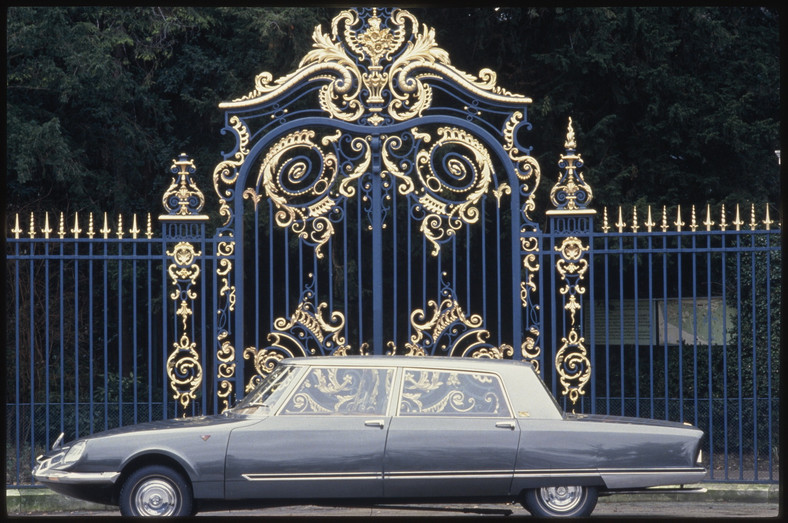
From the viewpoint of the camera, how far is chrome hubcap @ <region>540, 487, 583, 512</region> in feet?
29.1

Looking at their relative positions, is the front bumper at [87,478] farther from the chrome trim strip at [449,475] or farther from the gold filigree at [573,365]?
the gold filigree at [573,365]

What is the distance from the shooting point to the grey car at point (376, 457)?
8.68 m

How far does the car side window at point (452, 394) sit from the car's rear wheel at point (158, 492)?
1743mm

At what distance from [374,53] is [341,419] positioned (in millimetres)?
3855

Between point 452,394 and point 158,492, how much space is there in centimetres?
233

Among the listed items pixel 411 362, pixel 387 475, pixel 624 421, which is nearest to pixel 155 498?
pixel 387 475

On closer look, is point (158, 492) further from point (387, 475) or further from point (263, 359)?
point (263, 359)

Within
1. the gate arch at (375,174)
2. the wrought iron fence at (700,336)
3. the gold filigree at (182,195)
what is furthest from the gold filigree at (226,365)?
the wrought iron fence at (700,336)

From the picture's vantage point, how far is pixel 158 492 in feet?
28.7

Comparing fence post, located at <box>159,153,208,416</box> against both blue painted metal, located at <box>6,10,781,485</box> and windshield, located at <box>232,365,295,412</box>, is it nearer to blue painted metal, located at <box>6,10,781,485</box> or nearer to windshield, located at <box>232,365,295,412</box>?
blue painted metal, located at <box>6,10,781,485</box>

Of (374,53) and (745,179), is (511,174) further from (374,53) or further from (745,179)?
(745,179)

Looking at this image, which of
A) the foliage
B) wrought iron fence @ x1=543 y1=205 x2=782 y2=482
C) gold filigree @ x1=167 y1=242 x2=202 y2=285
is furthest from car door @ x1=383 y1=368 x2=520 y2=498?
the foliage

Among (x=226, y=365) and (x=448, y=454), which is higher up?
(x=226, y=365)

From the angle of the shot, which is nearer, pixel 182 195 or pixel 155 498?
pixel 155 498
